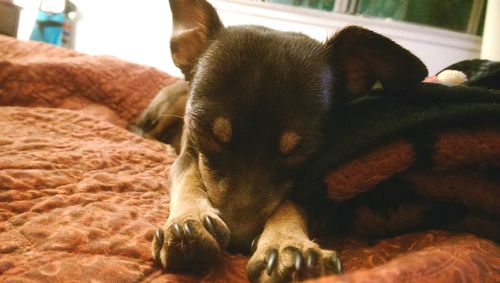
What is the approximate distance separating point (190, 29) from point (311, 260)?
1175 mm

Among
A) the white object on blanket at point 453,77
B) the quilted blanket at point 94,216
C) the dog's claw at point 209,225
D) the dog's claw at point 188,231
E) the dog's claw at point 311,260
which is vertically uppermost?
the white object on blanket at point 453,77

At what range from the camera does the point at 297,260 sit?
872 mm

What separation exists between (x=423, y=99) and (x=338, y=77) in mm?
362

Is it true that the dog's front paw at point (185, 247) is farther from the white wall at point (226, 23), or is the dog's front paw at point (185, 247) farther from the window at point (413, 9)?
the window at point (413, 9)

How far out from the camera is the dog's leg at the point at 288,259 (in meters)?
0.87

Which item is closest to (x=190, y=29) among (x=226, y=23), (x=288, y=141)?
(x=288, y=141)

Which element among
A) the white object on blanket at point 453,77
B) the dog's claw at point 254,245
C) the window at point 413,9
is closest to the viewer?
the dog's claw at point 254,245

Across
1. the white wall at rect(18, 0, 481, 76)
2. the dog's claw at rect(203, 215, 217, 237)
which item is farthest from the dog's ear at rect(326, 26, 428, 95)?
the white wall at rect(18, 0, 481, 76)

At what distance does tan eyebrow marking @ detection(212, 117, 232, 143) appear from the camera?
1220 millimetres

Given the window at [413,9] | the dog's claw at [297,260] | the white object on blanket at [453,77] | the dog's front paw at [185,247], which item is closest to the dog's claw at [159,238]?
the dog's front paw at [185,247]

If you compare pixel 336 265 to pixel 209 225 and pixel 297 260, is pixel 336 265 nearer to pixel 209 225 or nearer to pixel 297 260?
pixel 297 260

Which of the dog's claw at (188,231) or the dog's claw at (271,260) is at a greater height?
the dog's claw at (188,231)

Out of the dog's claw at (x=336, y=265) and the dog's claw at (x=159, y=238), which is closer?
the dog's claw at (x=336, y=265)

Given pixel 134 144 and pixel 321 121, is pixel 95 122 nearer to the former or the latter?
pixel 134 144
